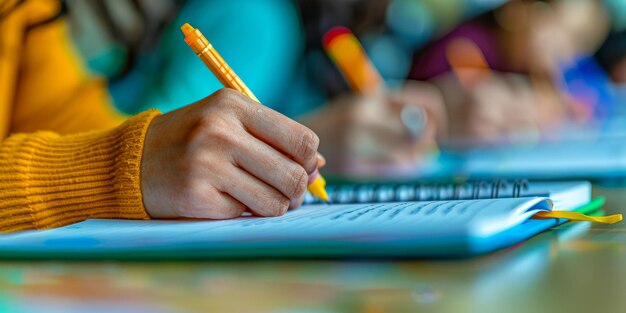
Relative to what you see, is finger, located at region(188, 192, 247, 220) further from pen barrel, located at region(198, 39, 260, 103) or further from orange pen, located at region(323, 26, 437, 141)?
orange pen, located at region(323, 26, 437, 141)

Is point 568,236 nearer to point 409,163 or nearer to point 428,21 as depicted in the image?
point 409,163

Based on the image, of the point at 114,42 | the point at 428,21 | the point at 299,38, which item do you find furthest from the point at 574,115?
the point at 114,42

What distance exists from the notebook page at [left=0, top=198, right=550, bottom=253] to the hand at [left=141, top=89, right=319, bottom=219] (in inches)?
0.8

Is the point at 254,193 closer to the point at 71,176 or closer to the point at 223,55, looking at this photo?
the point at 71,176

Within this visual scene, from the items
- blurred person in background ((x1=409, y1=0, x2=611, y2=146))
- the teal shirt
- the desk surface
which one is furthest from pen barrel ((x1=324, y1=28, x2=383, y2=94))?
the desk surface

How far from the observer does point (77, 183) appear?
0.45 metres

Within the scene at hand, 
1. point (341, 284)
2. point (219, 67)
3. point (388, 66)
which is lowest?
point (341, 284)

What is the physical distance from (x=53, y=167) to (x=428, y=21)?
1.64 m

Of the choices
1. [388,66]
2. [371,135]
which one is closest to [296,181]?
[371,135]

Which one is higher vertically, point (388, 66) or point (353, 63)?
point (388, 66)

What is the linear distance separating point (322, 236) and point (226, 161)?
123 mm

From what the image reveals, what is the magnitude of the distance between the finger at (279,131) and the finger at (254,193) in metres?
0.02

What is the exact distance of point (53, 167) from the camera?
18.1 inches

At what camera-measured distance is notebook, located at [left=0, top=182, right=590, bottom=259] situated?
0.28 metres
